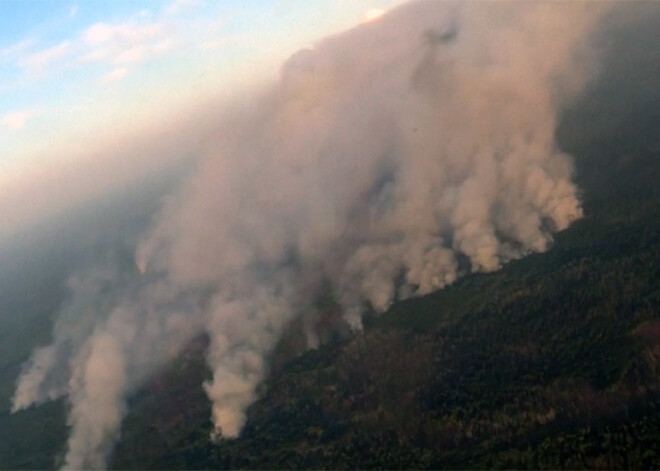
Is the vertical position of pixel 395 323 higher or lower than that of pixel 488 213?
lower

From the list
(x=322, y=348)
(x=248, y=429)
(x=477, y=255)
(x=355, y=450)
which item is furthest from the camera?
(x=477, y=255)

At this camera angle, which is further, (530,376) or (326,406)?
(326,406)

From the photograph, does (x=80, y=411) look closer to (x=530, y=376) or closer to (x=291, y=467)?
(x=291, y=467)

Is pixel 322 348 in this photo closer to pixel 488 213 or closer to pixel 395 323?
pixel 395 323

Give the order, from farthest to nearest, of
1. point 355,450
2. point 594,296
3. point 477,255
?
point 477,255
point 594,296
point 355,450

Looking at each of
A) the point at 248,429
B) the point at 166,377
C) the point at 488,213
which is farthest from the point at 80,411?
the point at 488,213

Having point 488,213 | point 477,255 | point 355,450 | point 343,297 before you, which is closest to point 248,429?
point 355,450
